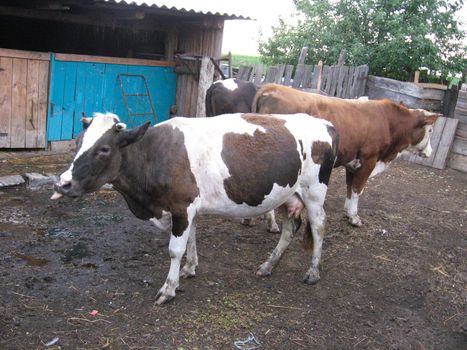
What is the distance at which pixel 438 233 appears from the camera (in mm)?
6820

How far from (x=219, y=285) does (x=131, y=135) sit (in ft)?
5.63

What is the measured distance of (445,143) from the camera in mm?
10406

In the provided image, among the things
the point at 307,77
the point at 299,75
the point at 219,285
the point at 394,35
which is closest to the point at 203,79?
the point at 299,75

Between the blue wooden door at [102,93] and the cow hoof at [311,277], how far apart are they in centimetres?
495

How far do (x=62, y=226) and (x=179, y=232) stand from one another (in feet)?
7.45

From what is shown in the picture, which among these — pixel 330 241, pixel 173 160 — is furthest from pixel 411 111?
pixel 173 160

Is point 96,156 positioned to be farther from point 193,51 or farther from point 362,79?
point 362,79

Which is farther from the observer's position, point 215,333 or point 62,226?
point 62,226

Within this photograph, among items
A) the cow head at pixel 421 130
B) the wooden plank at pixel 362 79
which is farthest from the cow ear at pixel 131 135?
the wooden plank at pixel 362 79

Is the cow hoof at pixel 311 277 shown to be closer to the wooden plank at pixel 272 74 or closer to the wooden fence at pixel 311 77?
the wooden fence at pixel 311 77

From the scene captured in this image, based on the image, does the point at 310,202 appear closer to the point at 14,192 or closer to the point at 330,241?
the point at 330,241

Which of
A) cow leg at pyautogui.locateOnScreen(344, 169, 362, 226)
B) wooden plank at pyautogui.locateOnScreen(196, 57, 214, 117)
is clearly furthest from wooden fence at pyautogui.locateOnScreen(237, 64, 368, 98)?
cow leg at pyautogui.locateOnScreen(344, 169, 362, 226)

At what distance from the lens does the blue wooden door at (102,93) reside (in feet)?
29.3

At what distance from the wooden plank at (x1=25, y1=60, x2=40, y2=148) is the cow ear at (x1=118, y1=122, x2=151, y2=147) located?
538 centimetres
